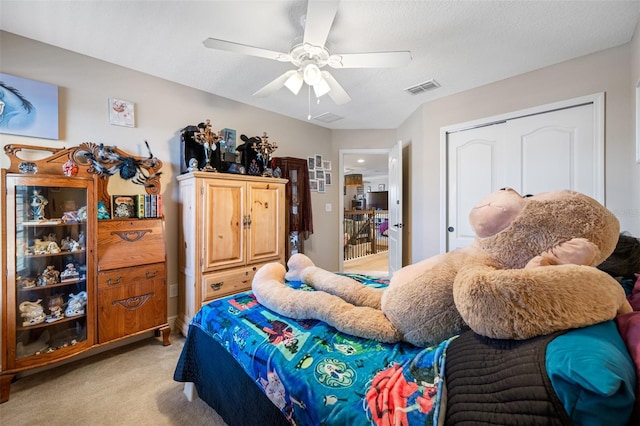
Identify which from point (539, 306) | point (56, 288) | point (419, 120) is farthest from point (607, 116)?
point (56, 288)


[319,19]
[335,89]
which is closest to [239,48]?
[319,19]

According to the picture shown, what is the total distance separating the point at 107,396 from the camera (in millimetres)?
1649

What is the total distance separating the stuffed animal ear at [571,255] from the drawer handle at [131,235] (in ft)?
8.23

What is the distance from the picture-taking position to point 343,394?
80 centimetres

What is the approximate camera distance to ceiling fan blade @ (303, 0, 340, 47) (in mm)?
1210

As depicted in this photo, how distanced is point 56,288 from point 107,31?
6.18 feet

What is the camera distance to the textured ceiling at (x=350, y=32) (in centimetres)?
157

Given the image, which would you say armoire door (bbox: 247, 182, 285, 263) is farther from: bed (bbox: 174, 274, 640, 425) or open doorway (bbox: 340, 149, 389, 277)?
open doorway (bbox: 340, 149, 389, 277)

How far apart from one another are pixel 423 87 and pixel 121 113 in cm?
286

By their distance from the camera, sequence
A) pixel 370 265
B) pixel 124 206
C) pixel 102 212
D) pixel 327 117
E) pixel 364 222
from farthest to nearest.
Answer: pixel 364 222, pixel 370 265, pixel 327 117, pixel 124 206, pixel 102 212

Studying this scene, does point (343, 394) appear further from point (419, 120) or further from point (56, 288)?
point (419, 120)

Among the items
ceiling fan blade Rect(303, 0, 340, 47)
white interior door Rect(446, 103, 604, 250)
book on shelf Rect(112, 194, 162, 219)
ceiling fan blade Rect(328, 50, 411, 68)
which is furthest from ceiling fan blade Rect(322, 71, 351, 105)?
book on shelf Rect(112, 194, 162, 219)

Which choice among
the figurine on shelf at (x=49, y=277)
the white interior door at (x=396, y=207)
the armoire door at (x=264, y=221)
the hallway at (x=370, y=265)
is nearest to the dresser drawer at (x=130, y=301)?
the figurine on shelf at (x=49, y=277)

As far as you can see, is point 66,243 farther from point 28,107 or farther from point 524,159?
point 524,159
